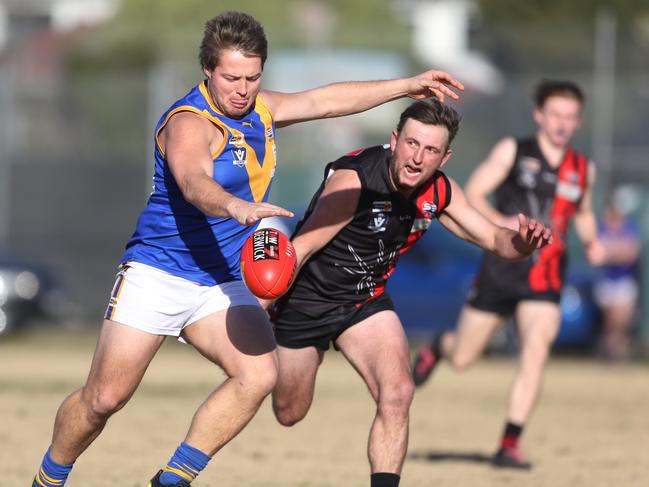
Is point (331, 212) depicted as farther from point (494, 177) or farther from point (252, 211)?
point (494, 177)

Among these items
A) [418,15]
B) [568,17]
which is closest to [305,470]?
[568,17]

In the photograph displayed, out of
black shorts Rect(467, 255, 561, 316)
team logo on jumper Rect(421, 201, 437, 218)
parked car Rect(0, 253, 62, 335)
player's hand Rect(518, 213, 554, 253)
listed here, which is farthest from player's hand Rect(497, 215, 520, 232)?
parked car Rect(0, 253, 62, 335)

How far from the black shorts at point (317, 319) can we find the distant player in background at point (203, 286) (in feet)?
2.29

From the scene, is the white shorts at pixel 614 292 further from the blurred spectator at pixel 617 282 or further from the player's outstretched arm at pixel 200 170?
the player's outstretched arm at pixel 200 170

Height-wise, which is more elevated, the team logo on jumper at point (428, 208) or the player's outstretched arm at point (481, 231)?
the team logo on jumper at point (428, 208)

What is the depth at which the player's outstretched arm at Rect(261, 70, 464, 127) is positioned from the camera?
661cm

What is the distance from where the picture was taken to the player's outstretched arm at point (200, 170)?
5.16 m

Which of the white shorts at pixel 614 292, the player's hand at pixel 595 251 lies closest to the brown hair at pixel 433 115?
the player's hand at pixel 595 251

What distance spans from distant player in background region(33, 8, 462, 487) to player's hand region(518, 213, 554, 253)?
119 cm

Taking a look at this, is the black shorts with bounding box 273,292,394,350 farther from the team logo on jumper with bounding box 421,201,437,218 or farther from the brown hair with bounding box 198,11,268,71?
the brown hair with bounding box 198,11,268,71

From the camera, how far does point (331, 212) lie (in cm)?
663

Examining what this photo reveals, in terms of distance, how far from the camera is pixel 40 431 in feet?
32.2

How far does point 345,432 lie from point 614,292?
788 centimetres

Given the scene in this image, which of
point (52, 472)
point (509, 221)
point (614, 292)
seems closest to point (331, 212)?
point (52, 472)
